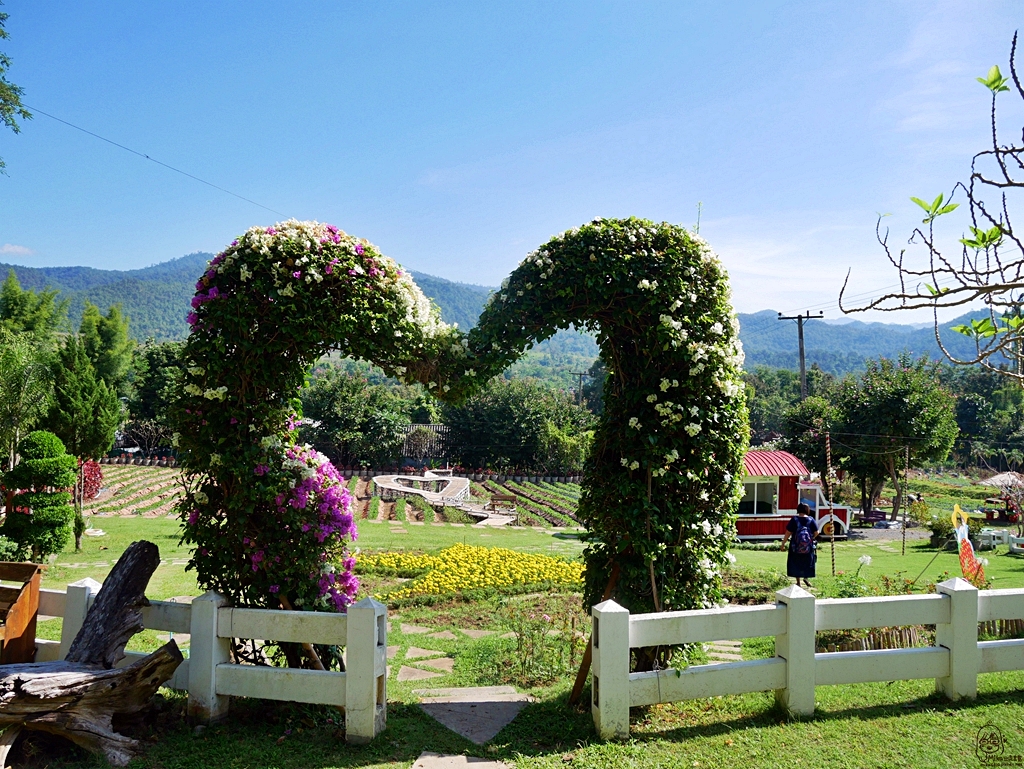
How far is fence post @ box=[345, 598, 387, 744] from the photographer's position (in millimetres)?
4059

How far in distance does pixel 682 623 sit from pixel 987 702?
2.28 m

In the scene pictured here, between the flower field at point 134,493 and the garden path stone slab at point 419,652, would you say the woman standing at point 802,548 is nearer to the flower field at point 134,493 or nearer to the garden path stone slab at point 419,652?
the garden path stone slab at point 419,652

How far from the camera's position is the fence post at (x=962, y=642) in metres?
4.69

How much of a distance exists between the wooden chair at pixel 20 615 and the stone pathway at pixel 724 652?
5104mm

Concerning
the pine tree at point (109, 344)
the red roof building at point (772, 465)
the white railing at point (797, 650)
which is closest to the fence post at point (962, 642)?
the white railing at point (797, 650)

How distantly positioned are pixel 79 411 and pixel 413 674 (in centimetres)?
994

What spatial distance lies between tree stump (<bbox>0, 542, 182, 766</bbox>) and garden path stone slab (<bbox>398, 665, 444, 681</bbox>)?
79.4 inches

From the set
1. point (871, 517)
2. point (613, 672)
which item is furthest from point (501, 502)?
point (613, 672)

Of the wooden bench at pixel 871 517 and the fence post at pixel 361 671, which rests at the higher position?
the fence post at pixel 361 671

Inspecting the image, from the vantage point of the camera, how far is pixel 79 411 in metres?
12.5

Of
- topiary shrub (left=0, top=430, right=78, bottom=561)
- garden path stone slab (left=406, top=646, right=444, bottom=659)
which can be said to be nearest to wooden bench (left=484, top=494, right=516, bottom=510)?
topiary shrub (left=0, top=430, right=78, bottom=561)

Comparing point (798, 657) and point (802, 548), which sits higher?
point (798, 657)

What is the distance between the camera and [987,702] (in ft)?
15.2

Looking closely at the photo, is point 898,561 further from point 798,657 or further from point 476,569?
point 798,657
